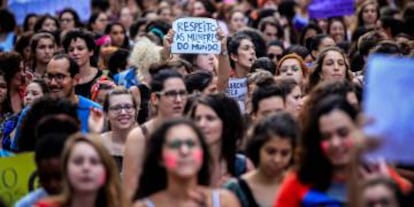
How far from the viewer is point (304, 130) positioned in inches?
381

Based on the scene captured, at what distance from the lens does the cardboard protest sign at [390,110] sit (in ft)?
27.8

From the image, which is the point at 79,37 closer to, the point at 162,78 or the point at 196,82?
the point at 196,82

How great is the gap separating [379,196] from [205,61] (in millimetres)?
7743

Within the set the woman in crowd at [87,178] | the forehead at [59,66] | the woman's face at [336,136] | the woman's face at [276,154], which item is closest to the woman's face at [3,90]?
the forehead at [59,66]

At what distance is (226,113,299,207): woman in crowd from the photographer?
33.7 ft

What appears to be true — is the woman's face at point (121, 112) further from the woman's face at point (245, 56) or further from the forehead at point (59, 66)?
the woman's face at point (245, 56)

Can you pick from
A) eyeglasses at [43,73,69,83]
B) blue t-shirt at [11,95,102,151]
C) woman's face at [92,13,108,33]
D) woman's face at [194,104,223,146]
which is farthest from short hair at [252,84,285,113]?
woman's face at [92,13,108,33]

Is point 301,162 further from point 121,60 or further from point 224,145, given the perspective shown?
point 121,60

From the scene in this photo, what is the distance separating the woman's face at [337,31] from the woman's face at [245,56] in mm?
4769

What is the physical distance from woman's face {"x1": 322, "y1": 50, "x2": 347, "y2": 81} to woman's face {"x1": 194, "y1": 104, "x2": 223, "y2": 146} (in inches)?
126

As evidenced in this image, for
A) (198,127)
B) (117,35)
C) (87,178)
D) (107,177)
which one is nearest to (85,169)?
(87,178)

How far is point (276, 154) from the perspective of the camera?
33.8 feet

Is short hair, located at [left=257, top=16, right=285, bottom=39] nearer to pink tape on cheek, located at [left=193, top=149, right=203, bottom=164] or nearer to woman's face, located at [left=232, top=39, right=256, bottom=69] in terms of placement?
woman's face, located at [left=232, top=39, right=256, bottom=69]

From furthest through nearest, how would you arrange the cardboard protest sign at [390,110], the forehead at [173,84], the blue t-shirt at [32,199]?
the forehead at [173,84] → the blue t-shirt at [32,199] → the cardboard protest sign at [390,110]
